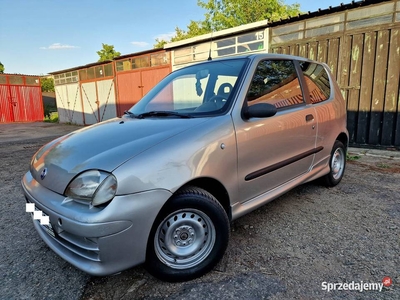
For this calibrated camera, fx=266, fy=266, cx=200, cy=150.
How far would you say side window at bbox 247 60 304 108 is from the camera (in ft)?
7.80

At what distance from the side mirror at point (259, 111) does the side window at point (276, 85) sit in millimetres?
103

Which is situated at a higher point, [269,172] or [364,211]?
[269,172]

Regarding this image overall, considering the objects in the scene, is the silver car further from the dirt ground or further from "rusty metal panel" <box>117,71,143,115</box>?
"rusty metal panel" <box>117,71,143,115</box>

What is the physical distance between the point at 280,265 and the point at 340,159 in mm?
2344

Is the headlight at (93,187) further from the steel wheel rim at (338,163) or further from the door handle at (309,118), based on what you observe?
the steel wheel rim at (338,163)

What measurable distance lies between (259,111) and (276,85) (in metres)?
0.69

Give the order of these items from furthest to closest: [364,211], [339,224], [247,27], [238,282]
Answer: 1. [247,27]
2. [364,211]
3. [339,224]
4. [238,282]

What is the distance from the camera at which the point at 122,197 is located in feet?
4.96

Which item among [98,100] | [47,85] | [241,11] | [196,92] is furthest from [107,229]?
[47,85]

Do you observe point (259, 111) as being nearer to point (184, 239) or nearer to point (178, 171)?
point (178, 171)

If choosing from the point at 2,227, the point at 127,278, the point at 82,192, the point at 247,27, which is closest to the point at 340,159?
the point at 127,278

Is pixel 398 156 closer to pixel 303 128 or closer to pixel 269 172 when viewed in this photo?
pixel 303 128

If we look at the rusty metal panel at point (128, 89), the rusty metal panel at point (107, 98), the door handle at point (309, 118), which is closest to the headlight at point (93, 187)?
the door handle at point (309, 118)

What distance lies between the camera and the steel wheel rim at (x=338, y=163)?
3.62m
